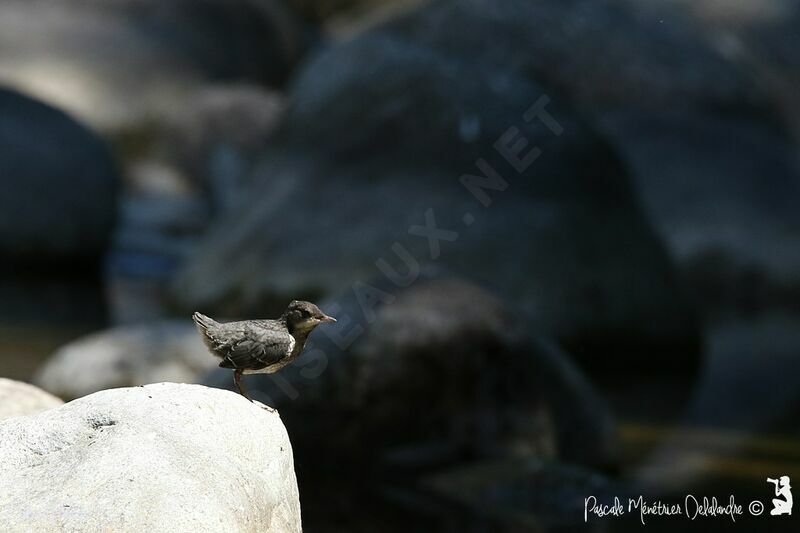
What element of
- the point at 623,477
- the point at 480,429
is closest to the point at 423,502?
the point at 480,429

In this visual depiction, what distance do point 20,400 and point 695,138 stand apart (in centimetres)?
982

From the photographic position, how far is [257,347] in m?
3.76

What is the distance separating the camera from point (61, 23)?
1588 cm

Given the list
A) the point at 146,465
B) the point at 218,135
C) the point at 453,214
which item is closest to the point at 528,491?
the point at 146,465

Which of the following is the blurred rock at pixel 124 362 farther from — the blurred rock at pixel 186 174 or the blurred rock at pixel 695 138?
the blurred rock at pixel 695 138

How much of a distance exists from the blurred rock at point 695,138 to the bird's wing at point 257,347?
9.22 m

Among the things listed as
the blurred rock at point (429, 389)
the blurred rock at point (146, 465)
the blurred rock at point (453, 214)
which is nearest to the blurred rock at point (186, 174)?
the blurred rock at point (453, 214)

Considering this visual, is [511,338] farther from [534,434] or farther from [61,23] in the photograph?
[61,23]

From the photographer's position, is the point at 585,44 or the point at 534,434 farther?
the point at 585,44

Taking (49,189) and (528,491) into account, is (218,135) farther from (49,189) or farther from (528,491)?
(528,491)

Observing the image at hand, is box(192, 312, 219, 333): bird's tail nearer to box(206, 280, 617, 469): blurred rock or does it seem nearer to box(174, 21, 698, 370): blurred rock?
box(206, 280, 617, 469): blurred rock

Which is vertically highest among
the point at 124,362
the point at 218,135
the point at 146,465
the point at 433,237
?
the point at 218,135

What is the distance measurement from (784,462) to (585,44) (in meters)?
6.09

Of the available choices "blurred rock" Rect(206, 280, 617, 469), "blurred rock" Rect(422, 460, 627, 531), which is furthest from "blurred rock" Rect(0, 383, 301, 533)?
"blurred rock" Rect(206, 280, 617, 469)
